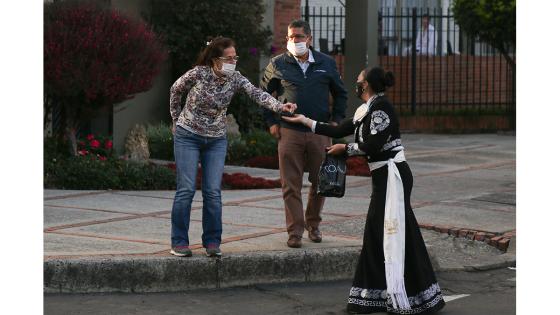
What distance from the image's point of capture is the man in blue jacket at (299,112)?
8969mm

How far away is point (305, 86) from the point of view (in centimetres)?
902

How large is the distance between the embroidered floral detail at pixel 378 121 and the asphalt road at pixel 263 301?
1.22 m

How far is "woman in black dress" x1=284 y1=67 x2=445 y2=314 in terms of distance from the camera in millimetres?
7488

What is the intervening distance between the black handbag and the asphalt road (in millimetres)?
761

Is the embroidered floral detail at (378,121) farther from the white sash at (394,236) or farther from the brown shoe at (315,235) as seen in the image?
the brown shoe at (315,235)

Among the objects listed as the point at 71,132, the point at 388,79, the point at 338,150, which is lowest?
the point at 71,132

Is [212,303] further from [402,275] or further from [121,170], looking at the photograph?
[121,170]

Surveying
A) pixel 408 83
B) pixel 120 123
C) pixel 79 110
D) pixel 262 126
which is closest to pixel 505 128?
pixel 408 83

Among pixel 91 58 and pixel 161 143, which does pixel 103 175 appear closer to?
pixel 91 58

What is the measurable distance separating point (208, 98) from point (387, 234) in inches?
65.8

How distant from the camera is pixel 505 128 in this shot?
80.4 ft

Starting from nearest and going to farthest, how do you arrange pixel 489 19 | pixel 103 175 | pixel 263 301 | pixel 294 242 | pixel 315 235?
1. pixel 263 301
2. pixel 294 242
3. pixel 315 235
4. pixel 103 175
5. pixel 489 19

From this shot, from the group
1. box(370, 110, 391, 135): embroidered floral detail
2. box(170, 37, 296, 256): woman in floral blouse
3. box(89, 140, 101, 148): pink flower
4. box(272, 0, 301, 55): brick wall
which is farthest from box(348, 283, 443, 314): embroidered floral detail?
box(272, 0, 301, 55): brick wall

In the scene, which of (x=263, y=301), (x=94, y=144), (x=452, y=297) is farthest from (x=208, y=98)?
(x=94, y=144)
